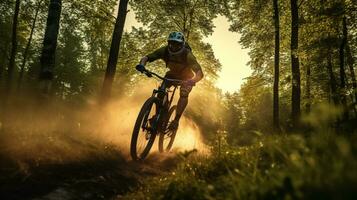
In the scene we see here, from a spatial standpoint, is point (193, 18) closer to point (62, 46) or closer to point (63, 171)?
point (63, 171)

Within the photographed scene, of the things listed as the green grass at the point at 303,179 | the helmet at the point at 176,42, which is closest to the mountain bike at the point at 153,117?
the helmet at the point at 176,42

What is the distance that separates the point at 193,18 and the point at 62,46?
23408 mm

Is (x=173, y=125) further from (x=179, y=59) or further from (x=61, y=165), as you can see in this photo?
(x=61, y=165)

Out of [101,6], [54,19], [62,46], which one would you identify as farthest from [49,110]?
[62,46]

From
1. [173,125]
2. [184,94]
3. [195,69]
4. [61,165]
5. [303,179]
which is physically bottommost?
[61,165]

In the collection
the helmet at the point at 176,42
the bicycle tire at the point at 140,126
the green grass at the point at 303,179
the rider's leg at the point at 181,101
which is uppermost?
the helmet at the point at 176,42

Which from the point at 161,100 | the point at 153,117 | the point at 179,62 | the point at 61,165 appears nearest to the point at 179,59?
the point at 179,62

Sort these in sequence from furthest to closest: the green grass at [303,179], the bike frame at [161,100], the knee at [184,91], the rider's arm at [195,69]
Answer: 1. the knee at [184,91]
2. the rider's arm at [195,69]
3. the bike frame at [161,100]
4. the green grass at [303,179]

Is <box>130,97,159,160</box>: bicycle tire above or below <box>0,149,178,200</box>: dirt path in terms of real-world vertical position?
above

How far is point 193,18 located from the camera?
2238cm

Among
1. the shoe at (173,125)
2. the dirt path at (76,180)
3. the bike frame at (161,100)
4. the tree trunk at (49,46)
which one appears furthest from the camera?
the tree trunk at (49,46)

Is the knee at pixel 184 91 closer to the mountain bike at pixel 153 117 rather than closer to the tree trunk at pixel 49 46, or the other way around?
the mountain bike at pixel 153 117

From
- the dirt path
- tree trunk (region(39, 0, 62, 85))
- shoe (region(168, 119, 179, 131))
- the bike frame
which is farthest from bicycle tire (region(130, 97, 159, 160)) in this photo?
tree trunk (region(39, 0, 62, 85))

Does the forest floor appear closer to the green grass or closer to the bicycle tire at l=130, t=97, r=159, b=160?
the bicycle tire at l=130, t=97, r=159, b=160
